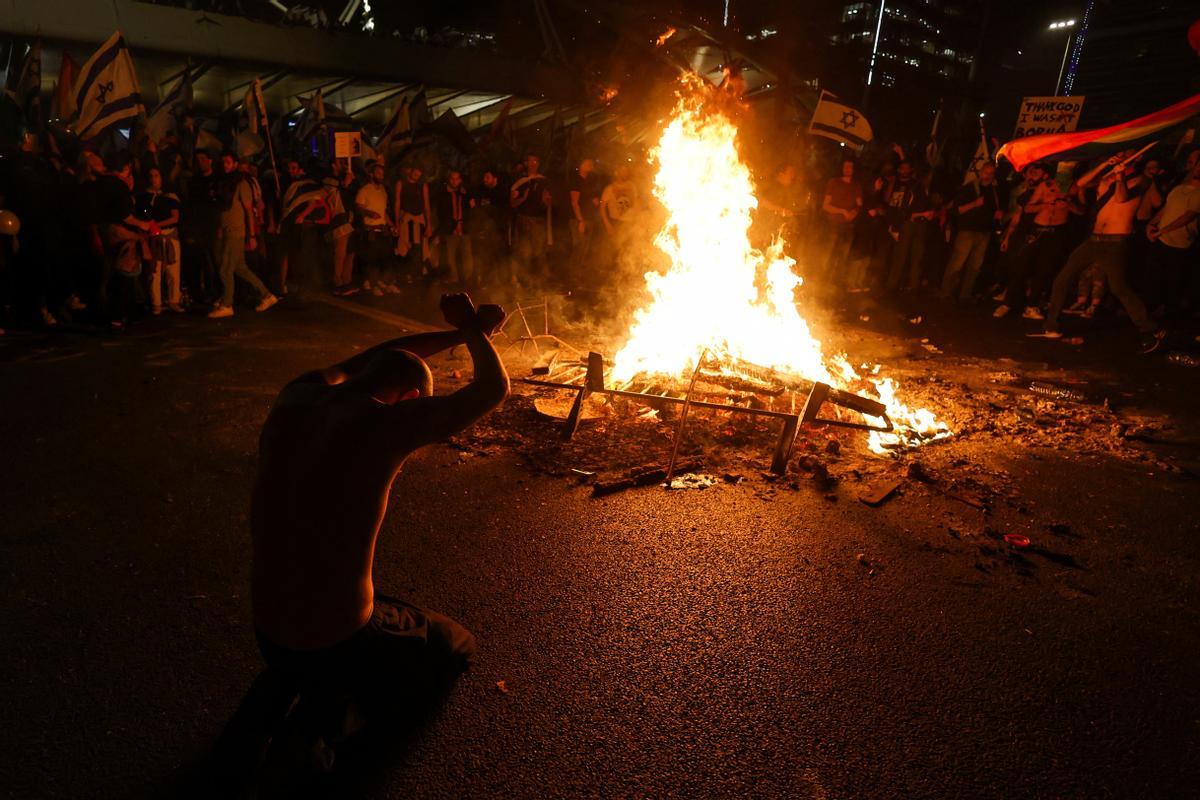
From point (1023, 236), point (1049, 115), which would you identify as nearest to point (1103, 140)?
point (1023, 236)

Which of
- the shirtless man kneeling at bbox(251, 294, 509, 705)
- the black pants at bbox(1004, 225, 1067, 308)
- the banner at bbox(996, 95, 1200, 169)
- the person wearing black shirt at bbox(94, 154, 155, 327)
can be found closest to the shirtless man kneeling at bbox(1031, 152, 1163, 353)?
the banner at bbox(996, 95, 1200, 169)

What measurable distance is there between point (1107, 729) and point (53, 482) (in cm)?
697

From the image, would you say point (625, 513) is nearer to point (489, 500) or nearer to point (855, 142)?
point (489, 500)

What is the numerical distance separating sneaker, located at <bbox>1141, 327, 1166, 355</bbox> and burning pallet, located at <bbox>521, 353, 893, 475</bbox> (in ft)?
18.3

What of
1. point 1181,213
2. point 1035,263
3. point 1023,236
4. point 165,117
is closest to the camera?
point 1181,213

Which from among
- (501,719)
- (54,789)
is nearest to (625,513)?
(501,719)

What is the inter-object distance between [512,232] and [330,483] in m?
11.9

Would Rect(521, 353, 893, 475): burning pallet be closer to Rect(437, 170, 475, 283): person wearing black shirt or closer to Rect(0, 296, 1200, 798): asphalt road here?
Rect(0, 296, 1200, 798): asphalt road

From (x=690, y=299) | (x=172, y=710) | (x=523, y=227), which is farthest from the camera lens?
(x=523, y=227)

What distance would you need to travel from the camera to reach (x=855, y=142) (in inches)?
486

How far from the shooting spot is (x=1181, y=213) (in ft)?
30.9

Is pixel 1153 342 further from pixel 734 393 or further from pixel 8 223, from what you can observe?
pixel 8 223

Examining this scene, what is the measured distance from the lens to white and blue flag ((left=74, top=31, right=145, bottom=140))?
968 centimetres

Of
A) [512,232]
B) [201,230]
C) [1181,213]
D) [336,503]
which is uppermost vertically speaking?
[1181,213]
